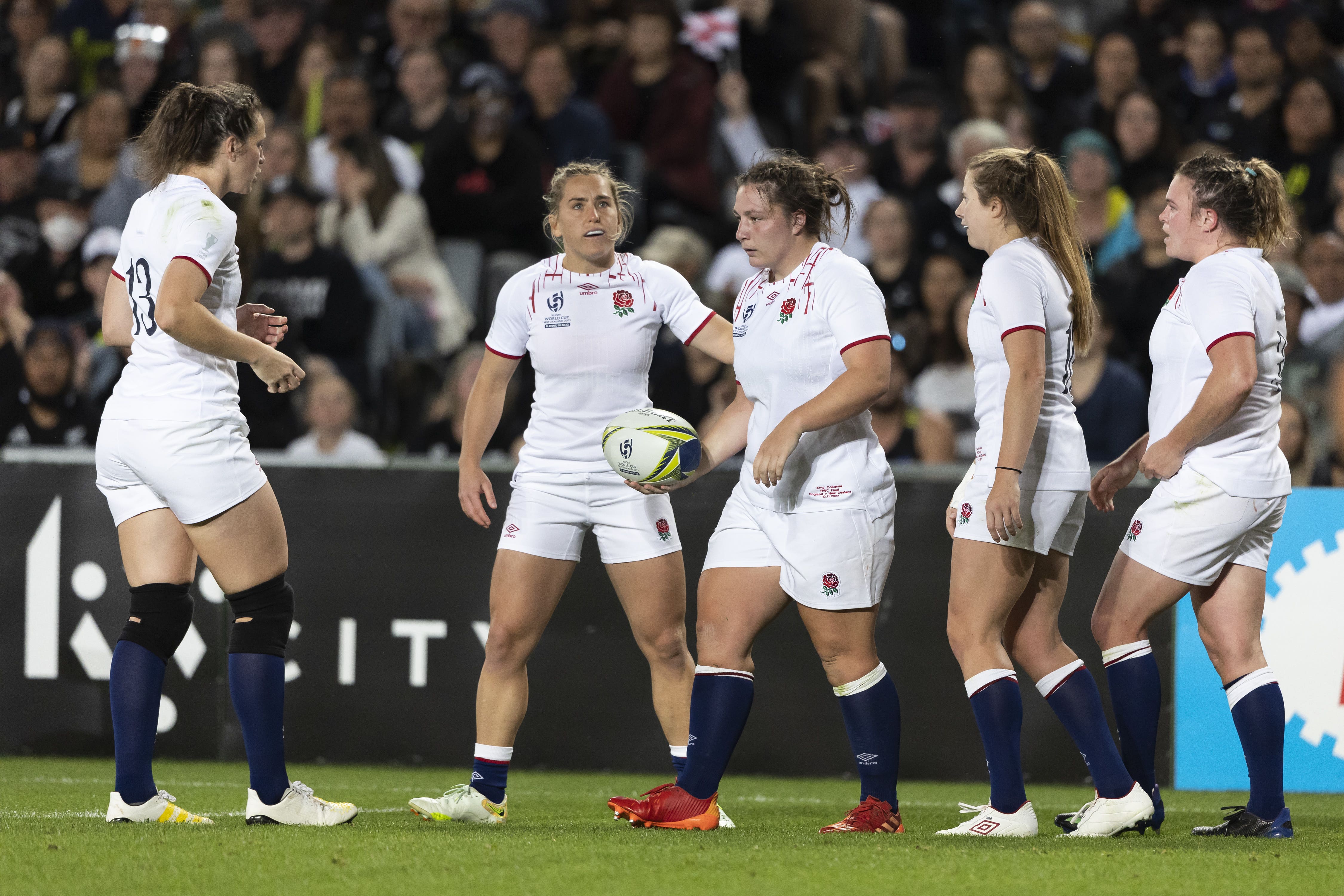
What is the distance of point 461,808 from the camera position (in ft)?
15.6

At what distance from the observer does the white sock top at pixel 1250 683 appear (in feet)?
14.9

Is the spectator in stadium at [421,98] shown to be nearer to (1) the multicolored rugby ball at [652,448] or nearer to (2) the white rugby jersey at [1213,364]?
(1) the multicolored rugby ball at [652,448]

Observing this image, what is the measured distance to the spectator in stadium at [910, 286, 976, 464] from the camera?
27.3 ft

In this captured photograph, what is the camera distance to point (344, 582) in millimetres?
6641

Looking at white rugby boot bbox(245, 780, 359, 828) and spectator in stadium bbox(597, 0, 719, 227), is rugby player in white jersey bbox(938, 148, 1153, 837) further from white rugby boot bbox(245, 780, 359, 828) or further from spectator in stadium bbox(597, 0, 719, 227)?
spectator in stadium bbox(597, 0, 719, 227)

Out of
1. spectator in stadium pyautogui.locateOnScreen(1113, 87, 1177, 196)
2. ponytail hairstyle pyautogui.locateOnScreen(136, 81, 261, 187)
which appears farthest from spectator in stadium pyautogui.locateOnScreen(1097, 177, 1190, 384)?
ponytail hairstyle pyautogui.locateOnScreen(136, 81, 261, 187)

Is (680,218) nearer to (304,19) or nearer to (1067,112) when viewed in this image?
(1067,112)

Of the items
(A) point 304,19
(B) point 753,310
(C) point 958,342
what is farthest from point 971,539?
(A) point 304,19

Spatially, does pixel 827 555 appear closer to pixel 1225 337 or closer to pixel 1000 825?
pixel 1000 825

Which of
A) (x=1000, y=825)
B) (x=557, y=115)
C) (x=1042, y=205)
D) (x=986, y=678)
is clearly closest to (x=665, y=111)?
(x=557, y=115)

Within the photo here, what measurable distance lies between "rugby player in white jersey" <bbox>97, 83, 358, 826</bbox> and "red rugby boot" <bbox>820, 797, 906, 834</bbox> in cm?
150

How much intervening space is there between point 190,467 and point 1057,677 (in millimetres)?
2603

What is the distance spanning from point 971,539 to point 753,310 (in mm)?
952

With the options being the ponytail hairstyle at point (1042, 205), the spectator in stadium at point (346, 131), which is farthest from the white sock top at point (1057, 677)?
the spectator in stadium at point (346, 131)
